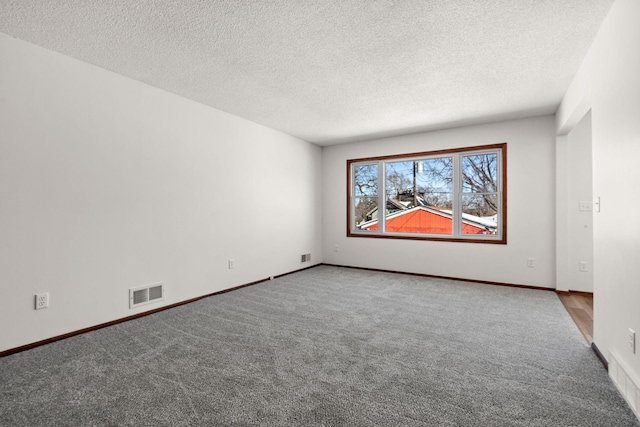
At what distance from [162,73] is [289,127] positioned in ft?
7.29

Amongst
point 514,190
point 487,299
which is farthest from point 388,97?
point 487,299

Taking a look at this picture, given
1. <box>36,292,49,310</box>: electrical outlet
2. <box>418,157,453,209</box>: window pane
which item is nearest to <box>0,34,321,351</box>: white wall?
<box>36,292,49,310</box>: electrical outlet

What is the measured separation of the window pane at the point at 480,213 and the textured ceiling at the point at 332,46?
1473 mm

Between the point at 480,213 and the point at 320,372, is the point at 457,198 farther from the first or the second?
the point at 320,372

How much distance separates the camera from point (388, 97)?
12.2 feet

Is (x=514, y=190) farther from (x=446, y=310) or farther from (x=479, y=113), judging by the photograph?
(x=446, y=310)

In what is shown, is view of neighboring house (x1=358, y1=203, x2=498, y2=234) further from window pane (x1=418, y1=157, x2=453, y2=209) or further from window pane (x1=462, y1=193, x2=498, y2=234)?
window pane (x1=418, y1=157, x2=453, y2=209)

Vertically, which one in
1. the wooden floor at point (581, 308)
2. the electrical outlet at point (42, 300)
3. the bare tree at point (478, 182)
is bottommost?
the wooden floor at point (581, 308)

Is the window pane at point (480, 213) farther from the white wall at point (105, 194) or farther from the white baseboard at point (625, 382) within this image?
the white wall at point (105, 194)

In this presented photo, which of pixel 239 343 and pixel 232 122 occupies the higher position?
pixel 232 122

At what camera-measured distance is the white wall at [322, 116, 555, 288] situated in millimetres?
4387

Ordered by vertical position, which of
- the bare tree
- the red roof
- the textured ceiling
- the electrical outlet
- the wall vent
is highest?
the textured ceiling

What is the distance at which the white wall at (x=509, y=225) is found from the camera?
4387 millimetres

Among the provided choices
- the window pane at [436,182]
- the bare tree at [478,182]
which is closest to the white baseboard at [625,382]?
the bare tree at [478,182]
